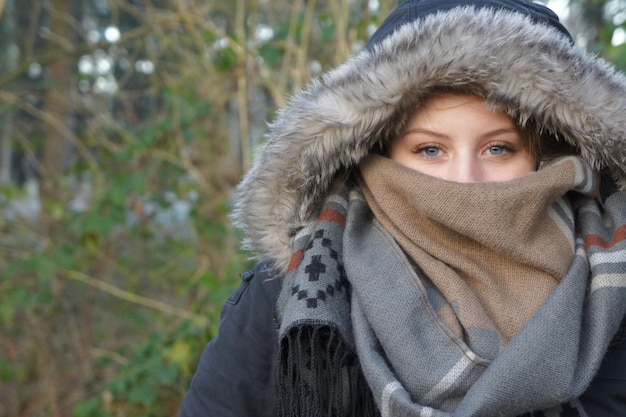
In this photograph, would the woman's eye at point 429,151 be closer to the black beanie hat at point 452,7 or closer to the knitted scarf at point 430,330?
the knitted scarf at point 430,330

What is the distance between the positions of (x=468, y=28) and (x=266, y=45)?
226 centimetres

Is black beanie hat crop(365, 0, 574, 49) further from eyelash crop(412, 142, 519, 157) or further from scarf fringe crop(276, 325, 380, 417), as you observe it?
scarf fringe crop(276, 325, 380, 417)

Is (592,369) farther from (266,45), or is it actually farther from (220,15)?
(220,15)

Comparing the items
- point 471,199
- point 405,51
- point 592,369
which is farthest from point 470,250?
point 405,51

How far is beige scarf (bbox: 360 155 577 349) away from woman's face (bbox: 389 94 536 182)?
66mm

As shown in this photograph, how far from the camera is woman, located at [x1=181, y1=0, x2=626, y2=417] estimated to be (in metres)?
1.53

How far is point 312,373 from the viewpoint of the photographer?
1.57 meters

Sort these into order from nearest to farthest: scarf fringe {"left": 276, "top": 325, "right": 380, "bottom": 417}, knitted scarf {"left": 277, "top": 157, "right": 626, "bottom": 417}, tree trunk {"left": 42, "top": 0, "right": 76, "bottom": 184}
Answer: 1. knitted scarf {"left": 277, "top": 157, "right": 626, "bottom": 417}
2. scarf fringe {"left": 276, "top": 325, "right": 380, "bottom": 417}
3. tree trunk {"left": 42, "top": 0, "right": 76, "bottom": 184}

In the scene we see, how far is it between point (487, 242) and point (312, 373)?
1.63 feet

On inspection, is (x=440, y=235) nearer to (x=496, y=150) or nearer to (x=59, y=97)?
Answer: (x=496, y=150)

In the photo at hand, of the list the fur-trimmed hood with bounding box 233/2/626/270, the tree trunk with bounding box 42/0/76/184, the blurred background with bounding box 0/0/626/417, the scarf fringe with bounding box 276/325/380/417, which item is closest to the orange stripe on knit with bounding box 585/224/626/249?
the fur-trimmed hood with bounding box 233/2/626/270

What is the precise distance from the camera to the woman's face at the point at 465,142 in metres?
1.71

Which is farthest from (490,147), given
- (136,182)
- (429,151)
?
(136,182)

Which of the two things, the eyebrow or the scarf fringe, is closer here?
the scarf fringe
